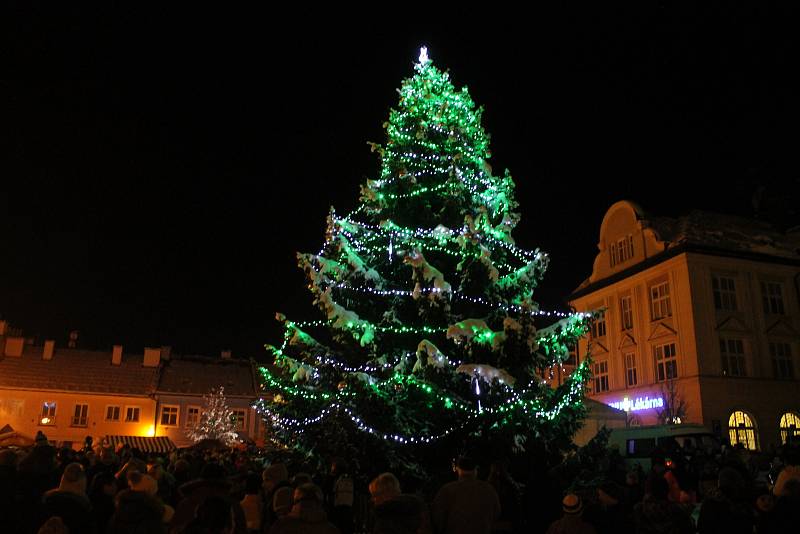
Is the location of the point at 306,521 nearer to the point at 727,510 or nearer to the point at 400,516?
the point at 400,516

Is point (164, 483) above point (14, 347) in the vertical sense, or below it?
below

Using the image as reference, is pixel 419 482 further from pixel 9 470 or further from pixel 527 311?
pixel 9 470

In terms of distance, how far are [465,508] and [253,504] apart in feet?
7.74

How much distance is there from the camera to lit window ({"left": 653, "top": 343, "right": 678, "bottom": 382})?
3731cm

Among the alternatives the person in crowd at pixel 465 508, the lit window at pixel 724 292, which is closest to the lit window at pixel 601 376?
the lit window at pixel 724 292

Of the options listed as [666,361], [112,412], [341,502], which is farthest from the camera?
[112,412]

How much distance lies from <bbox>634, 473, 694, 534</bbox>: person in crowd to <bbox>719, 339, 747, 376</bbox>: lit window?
33192mm

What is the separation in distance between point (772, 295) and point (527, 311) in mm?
32687

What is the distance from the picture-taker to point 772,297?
39.2 metres

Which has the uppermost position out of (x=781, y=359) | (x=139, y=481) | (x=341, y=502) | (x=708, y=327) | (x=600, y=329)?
(x=600, y=329)

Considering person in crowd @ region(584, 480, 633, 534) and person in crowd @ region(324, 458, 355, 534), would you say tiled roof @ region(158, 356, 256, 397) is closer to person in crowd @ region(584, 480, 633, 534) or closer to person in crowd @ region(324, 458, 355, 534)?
person in crowd @ region(324, 458, 355, 534)

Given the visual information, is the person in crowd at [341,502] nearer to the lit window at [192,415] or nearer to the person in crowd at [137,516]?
the person in crowd at [137,516]

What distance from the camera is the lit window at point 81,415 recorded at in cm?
4906

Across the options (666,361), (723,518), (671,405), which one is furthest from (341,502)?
(666,361)
